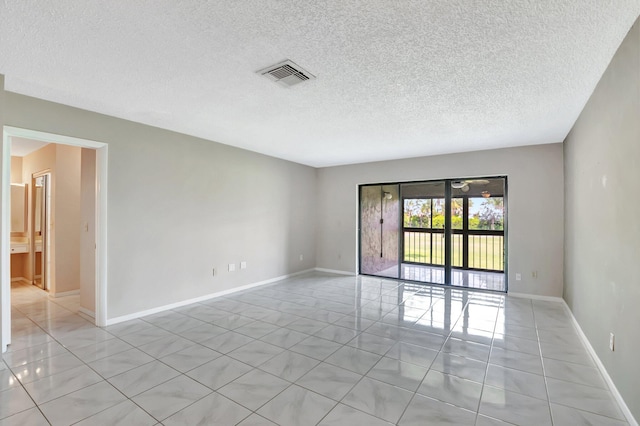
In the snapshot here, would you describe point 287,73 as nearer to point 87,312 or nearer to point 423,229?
point 87,312

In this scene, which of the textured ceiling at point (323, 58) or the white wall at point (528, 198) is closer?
the textured ceiling at point (323, 58)

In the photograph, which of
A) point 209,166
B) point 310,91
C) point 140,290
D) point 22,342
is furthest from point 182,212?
point 310,91

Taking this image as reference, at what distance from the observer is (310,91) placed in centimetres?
282

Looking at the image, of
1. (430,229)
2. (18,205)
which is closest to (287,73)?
(430,229)

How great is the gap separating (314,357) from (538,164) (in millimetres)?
4595

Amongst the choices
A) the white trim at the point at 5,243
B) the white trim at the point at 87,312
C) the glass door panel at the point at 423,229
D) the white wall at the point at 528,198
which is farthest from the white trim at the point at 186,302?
the white wall at the point at 528,198

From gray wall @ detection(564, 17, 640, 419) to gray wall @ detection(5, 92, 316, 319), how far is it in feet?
15.3

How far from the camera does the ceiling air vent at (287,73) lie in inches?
92.4

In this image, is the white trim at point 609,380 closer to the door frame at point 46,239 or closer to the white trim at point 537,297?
the white trim at point 537,297

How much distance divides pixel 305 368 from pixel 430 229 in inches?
203

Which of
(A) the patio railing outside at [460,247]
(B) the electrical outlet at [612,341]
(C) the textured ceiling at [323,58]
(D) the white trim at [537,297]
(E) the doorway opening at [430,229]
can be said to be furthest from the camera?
(A) the patio railing outside at [460,247]

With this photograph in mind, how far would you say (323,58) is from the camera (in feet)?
7.32

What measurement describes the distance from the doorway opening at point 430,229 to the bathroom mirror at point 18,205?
686 centimetres

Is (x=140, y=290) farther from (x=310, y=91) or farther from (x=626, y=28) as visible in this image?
(x=626, y=28)
